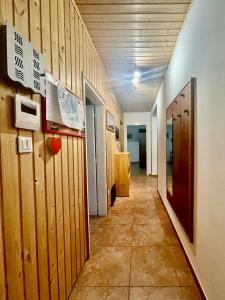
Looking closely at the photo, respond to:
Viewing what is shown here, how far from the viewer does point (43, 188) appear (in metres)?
1.28

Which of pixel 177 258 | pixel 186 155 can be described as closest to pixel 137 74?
pixel 186 155

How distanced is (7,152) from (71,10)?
1.57 meters

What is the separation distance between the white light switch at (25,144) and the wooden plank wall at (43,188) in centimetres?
3

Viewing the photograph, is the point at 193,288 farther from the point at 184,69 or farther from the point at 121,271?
the point at 184,69

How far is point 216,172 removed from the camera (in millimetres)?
1399

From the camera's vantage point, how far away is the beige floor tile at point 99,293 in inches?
67.4

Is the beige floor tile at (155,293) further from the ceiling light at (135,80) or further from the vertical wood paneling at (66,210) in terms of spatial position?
the ceiling light at (135,80)

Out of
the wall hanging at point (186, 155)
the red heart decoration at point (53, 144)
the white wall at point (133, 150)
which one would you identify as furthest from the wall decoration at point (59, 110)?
the white wall at point (133, 150)

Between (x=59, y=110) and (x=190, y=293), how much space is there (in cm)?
186

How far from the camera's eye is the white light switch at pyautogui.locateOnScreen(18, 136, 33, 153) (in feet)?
→ 3.36

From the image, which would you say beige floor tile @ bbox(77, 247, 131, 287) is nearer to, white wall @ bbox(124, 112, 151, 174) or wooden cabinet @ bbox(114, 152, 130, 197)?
wooden cabinet @ bbox(114, 152, 130, 197)

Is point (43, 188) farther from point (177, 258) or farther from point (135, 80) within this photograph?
point (135, 80)

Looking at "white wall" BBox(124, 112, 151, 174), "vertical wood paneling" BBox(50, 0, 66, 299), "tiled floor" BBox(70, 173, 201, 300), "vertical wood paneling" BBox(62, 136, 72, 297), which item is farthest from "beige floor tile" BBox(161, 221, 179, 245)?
"white wall" BBox(124, 112, 151, 174)

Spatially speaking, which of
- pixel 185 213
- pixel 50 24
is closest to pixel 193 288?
pixel 185 213
